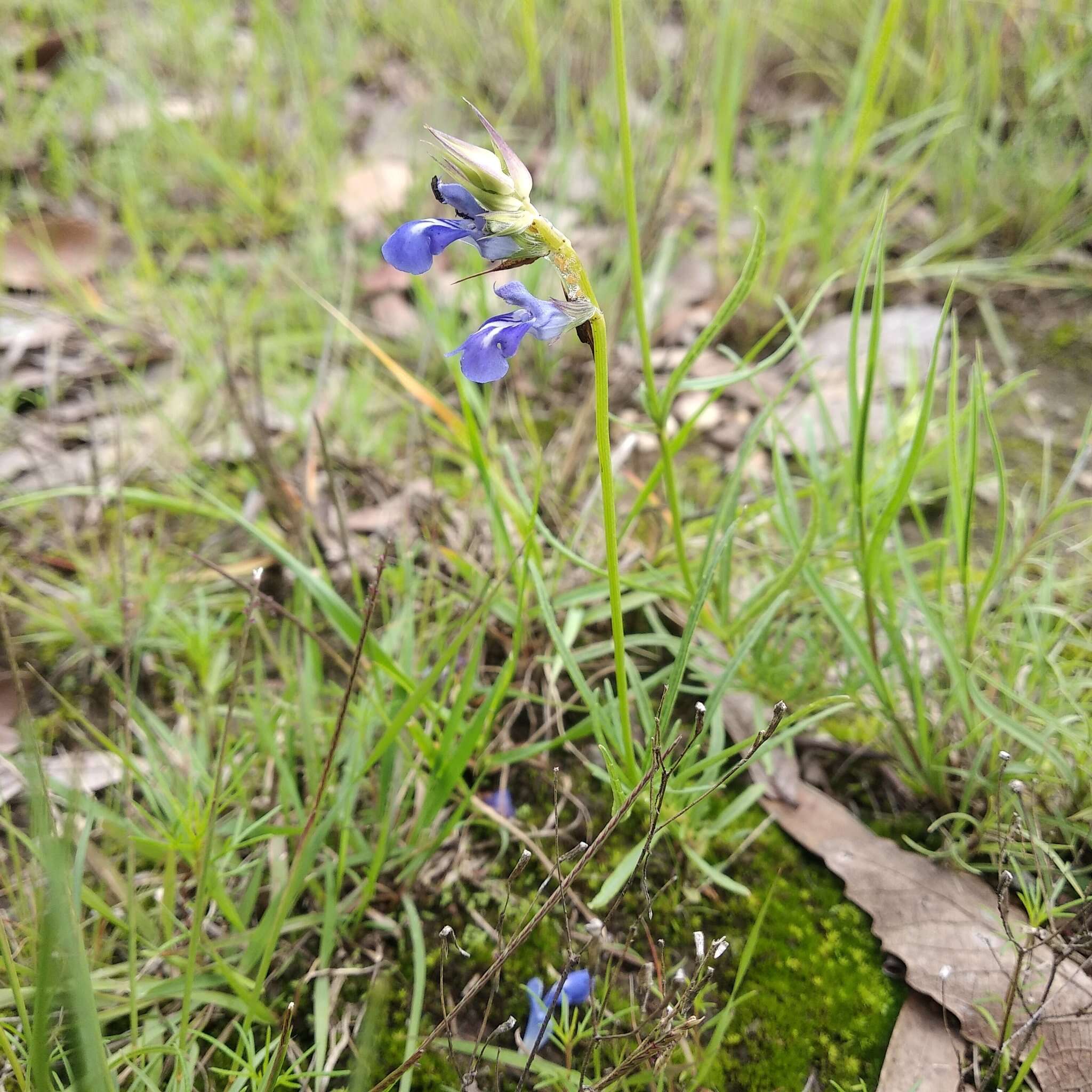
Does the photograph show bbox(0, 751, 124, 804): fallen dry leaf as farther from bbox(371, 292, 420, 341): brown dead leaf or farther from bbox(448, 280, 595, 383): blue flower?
bbox(371, 292, 420, 341): brown dead leaf

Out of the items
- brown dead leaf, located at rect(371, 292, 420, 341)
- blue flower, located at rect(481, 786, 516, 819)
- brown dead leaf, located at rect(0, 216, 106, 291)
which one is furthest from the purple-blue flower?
brown dead leaf, located at rect(0, 216, 106, 291)

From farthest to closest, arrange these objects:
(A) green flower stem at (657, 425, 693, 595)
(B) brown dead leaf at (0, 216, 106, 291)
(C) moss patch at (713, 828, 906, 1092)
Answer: (B) brown dead leaf at (0, 216, 106, 291) → (A) green flower stem at (657, 425, 693, 595) → (C) moss patch at (713, 828, 906, 1092)

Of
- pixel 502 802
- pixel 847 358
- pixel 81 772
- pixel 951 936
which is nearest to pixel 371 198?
pixel 847 358

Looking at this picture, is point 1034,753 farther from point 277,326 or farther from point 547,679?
point 277,326

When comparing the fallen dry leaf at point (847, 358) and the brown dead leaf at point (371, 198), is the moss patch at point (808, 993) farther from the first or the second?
the brown dead leaf at point (371, 198)

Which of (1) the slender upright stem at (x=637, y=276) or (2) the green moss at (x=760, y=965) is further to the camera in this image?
(2) the green moss at (x=760, y=965)

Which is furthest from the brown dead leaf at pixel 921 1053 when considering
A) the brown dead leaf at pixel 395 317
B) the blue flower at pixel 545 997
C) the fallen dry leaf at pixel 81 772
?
the brown dead leaf at pixel 395 317

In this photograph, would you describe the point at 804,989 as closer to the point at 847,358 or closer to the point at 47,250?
the point at 847,358
